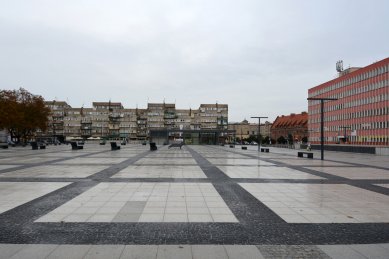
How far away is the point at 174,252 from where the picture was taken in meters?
5.98

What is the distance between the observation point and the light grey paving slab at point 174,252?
5773 millimetres

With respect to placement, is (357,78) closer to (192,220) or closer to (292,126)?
(292,126)

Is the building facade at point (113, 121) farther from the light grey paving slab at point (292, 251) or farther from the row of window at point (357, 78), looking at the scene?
the light grey paving slab at point (292, 251)

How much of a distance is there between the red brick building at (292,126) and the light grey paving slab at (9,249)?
140 meters

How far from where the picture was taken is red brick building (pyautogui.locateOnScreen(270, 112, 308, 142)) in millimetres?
142700

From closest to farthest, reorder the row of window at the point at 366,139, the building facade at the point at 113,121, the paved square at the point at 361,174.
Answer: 1. the paved square at the point at 361,174
2. the row of window at the point at 366,139
3. the building facade at the point at 113,121

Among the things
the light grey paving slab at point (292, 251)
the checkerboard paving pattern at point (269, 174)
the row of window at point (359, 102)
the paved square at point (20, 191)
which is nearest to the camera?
the light grey paving slab at point (292, 251)

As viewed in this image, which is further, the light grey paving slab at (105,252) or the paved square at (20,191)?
the paved square at (20,191)

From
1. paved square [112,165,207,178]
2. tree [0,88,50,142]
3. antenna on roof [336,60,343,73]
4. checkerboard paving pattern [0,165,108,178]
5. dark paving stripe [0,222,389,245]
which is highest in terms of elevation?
antenna on roof [336,60,343,73]

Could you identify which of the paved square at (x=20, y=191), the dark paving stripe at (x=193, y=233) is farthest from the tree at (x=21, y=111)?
the dark paving stripe at (x=193, y=233)

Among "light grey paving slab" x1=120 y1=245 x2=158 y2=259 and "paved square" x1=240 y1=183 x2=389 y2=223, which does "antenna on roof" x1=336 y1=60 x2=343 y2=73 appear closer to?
"paved square" x1=240 y1=183 x2=389 y2=223

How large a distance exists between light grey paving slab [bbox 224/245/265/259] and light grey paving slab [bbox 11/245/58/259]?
3232mm

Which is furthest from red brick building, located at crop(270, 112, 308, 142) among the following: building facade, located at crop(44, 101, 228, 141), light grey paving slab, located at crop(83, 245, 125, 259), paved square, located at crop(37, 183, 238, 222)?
light grey paving slab, located at crop(83, 245, 125, 259)

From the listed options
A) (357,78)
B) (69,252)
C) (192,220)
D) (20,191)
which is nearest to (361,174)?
(192,220)
